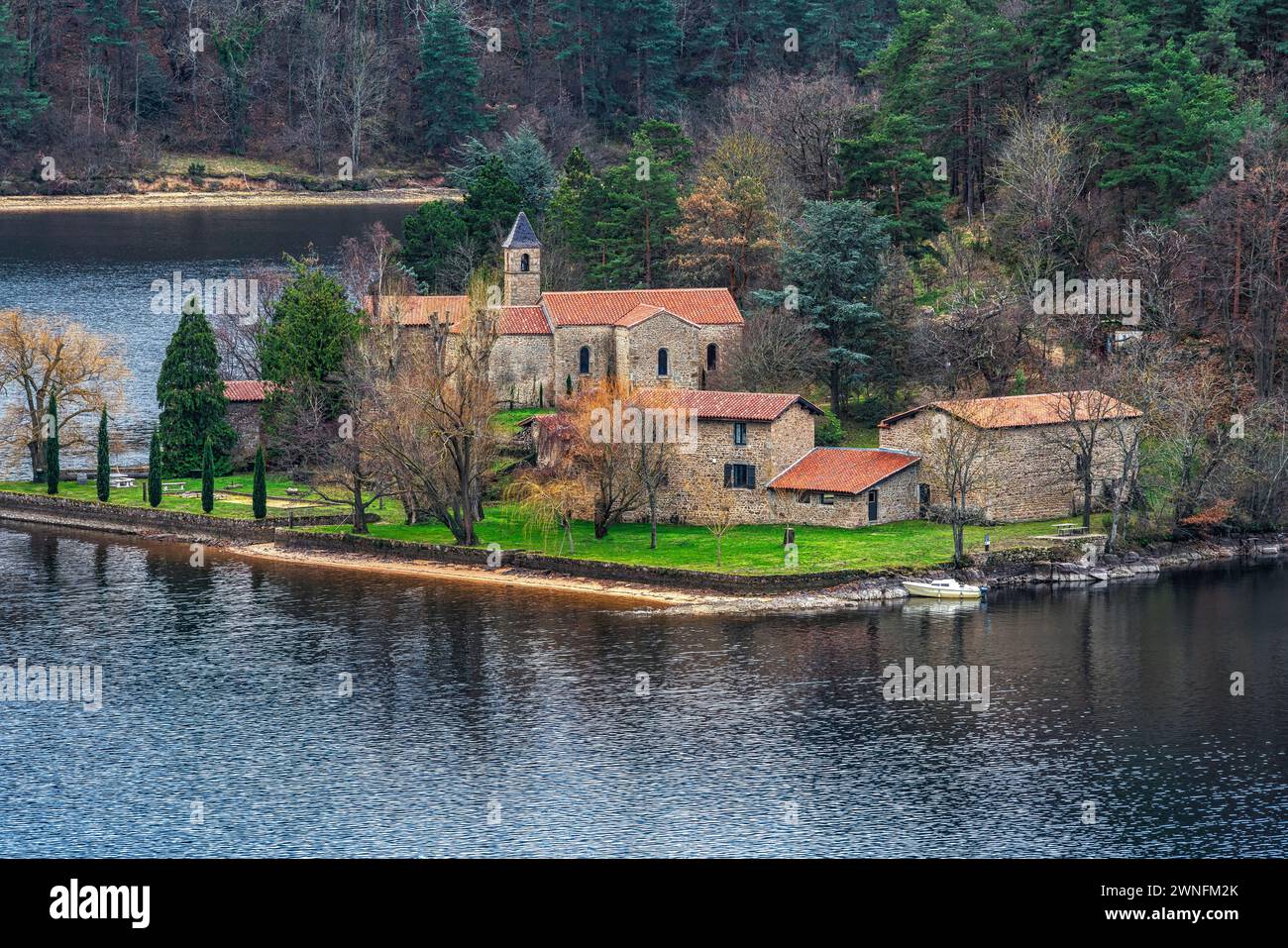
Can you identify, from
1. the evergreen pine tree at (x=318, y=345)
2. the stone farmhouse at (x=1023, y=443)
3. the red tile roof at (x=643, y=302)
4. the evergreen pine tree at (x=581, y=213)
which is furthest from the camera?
the evergreen pine tree at (x=581, y=213)

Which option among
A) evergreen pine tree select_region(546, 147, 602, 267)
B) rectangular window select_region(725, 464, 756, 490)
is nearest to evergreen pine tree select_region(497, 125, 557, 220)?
evergreen pine tree select_region(546, 147, 602, 267)

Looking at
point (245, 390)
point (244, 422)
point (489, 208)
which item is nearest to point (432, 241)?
point (489, 208)

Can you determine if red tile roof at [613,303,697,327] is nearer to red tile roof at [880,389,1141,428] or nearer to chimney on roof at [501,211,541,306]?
chimney on roof at [501,211,541,306]

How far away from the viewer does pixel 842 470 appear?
291ft

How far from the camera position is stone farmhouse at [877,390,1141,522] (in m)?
88.0

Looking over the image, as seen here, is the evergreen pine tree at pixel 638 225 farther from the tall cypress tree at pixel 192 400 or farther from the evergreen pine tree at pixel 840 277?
the tall cypress tree at pixel 192 400

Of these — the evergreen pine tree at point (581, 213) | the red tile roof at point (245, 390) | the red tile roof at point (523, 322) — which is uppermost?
the evergreen pine tree at point (581, 213)

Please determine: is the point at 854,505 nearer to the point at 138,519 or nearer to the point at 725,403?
the point at 725,403

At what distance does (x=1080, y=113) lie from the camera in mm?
119750

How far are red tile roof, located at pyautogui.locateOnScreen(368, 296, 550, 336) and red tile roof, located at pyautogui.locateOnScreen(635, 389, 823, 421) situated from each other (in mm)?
15369

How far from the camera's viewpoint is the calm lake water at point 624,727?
2276 inches

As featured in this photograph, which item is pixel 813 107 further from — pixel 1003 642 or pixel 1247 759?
pixel 1247 759

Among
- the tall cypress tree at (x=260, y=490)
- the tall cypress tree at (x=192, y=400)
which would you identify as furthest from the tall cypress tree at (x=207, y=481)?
the tall cypress tree at (x=192, y=400)

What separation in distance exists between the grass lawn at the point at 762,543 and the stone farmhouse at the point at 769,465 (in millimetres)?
831
